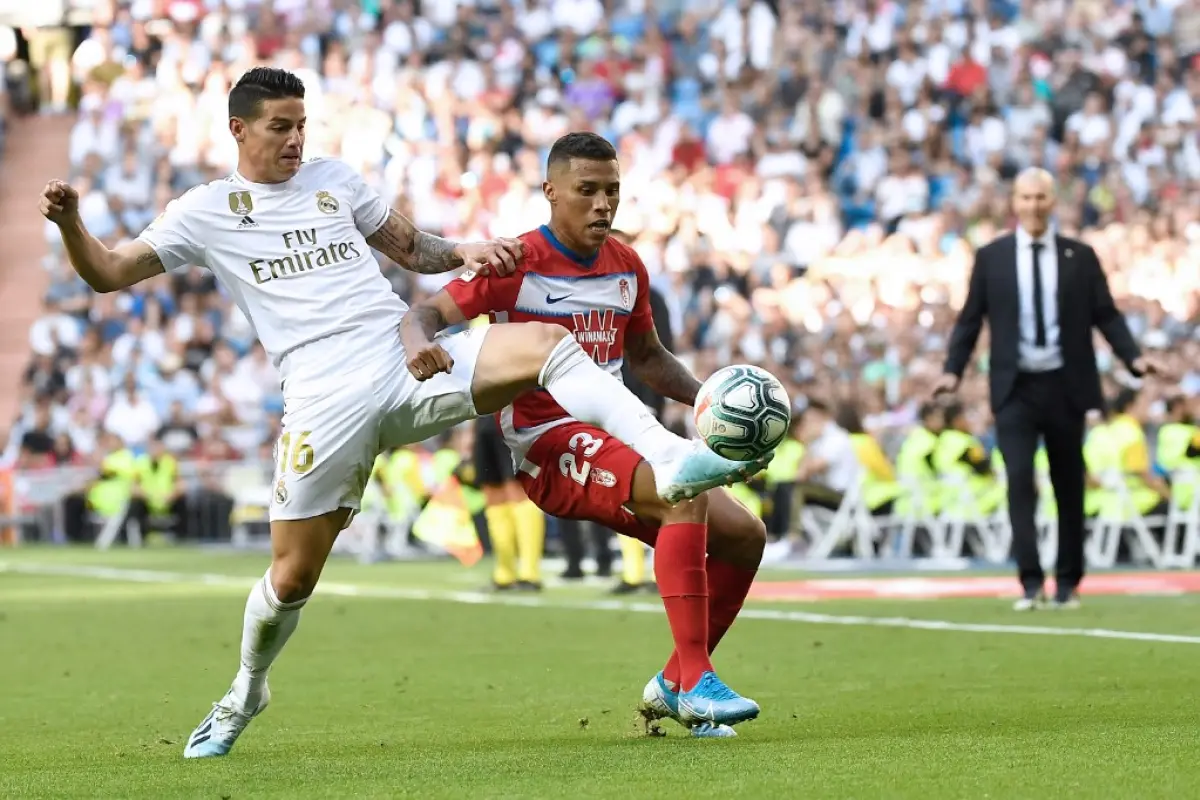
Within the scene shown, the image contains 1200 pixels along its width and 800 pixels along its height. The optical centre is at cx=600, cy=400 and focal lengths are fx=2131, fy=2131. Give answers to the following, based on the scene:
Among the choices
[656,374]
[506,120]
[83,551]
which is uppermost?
[506,120]

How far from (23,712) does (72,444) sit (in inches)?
784

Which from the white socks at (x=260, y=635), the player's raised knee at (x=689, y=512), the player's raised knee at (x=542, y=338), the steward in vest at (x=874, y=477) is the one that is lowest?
the steward in vest at (x=874, y=477)

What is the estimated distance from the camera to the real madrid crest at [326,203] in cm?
694

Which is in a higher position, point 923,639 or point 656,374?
point 656,374

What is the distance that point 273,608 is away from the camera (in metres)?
6.70

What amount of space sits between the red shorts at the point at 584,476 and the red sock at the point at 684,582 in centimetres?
21

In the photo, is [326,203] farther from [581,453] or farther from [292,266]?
[581,453]

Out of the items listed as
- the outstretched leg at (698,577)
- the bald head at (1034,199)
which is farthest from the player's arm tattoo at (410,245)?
the bald head at (1034,199)

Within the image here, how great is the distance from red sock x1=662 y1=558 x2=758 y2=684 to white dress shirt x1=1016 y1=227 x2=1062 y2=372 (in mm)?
5551

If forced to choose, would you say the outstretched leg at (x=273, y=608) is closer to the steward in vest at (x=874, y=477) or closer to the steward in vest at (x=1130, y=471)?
the steward in vest at (x=1130, y=471)

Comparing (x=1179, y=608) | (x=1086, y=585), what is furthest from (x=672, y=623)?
(x=1086, y=585)

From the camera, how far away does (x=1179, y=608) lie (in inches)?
472

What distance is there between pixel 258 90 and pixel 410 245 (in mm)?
752

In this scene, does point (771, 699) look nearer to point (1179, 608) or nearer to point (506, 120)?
point (1179, 608)
